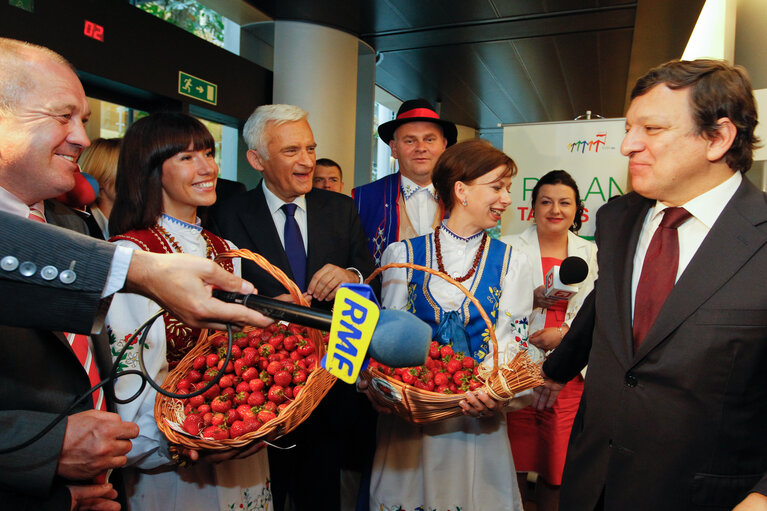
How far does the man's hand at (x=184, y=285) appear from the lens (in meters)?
0.92

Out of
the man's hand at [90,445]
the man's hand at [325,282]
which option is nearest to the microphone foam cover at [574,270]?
the man's hand at [325,282]

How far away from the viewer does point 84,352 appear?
1270 mm

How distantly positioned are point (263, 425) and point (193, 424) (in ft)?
0.66

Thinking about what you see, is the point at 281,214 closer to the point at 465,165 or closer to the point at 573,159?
the point at 465,165

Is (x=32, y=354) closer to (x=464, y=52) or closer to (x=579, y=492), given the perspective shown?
(x=579, y=492)

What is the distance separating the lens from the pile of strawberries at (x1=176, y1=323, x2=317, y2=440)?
142 cm

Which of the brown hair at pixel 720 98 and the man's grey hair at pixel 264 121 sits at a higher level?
the man's grey hair at pixel 264 121

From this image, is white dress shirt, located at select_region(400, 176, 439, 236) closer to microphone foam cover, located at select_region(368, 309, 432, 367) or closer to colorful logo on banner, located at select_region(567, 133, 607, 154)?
colorful logo on banner, located at select_region(567, 133, 607, 154)

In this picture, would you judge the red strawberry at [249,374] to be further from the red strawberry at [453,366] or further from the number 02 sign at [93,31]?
the number 02 sign at [93,31]

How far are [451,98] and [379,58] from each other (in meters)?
2.53

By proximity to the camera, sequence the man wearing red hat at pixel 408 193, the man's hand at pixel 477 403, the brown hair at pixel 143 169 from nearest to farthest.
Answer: the man's hand at pixel 477 403 → the brown hair at pixel 143 169 → the man wearing red hat at pixel 408 193

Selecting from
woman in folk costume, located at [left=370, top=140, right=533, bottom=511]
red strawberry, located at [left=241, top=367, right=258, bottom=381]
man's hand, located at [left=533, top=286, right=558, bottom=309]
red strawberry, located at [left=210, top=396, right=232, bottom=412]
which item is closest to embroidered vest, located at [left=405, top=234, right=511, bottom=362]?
woman in folk costume, located at [left=370, top=140, right=533, bottom=511]

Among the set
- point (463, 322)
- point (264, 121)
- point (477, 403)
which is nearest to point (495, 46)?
point (264, 121)

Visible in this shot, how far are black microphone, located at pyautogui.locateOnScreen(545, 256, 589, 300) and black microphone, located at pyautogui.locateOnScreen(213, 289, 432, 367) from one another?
56.8 inches
